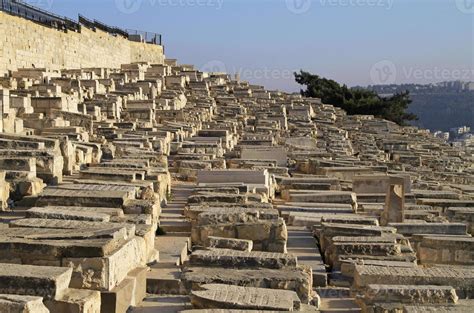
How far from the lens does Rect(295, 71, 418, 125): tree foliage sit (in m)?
35.9

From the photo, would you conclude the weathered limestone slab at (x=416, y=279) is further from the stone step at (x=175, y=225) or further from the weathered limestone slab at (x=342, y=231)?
the stone step at (x=175, y=225)

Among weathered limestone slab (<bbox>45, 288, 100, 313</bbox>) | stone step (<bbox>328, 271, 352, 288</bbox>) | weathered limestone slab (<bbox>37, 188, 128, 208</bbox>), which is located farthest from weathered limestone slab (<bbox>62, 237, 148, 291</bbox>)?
stone step (<bbox>328, 271, 352, 288</bbox>)

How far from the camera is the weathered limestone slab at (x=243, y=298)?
385cm

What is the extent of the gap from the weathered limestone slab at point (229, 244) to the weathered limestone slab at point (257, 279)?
68cm

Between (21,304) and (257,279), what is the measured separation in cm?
168

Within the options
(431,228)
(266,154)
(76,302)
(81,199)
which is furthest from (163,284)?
(266,154)

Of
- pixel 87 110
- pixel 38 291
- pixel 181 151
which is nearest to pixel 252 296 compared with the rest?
pixel 38 291

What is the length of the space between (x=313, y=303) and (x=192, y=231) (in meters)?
1.70

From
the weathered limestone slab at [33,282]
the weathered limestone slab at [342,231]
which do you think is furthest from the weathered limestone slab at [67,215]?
the weathered limestone slab at [342,231]

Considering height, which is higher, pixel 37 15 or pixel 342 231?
pixel 37 15

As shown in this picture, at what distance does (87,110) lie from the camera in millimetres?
14656

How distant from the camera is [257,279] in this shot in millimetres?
4406

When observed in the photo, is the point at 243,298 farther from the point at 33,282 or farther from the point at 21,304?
the point at 21,304

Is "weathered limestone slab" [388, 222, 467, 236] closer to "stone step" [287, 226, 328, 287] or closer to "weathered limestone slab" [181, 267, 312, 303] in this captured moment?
"stone step" [287, 226, 328, 287]
